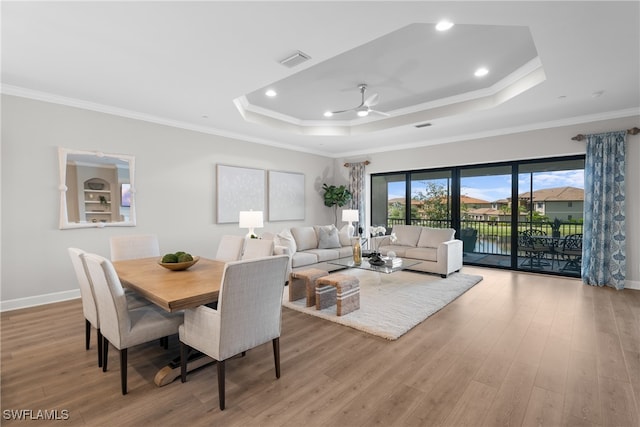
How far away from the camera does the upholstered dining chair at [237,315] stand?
192 centimetres

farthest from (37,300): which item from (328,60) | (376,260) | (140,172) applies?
(328,60)

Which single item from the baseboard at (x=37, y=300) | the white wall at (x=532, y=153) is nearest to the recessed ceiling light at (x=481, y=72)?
the white wall at (x=532, y=153)

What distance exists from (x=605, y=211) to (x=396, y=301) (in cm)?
376

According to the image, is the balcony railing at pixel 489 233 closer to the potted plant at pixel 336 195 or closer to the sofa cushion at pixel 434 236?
the sofa cushion at pixel 434 236

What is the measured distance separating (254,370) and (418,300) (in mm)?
2487

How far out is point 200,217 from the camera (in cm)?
546

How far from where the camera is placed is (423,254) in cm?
558

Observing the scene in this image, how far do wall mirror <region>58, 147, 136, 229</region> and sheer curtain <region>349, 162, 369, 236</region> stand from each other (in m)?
4.99

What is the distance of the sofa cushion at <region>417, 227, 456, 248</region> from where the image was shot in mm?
5871

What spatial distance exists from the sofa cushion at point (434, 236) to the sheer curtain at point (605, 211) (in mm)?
2082

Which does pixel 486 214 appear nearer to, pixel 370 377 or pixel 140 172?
pixel 370 377

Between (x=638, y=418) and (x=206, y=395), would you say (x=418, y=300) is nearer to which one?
(x=638, y=418)

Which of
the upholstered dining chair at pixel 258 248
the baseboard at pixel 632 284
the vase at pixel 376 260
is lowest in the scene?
the baseboard at pixel 632 284

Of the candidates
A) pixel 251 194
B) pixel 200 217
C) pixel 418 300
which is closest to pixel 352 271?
pixel 418 300
